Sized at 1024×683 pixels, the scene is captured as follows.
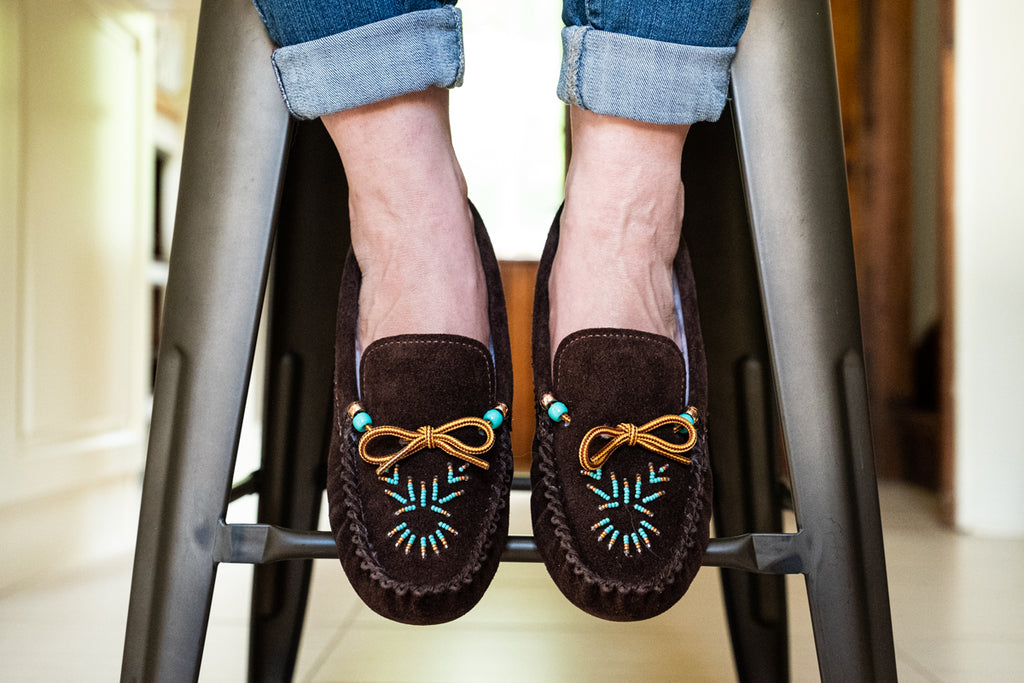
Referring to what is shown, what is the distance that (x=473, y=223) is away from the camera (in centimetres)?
52

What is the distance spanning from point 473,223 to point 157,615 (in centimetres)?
30

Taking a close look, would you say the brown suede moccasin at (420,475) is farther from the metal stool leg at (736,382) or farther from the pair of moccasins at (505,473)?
the metal stool leg at (736,382)

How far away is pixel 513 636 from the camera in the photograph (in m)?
0.83

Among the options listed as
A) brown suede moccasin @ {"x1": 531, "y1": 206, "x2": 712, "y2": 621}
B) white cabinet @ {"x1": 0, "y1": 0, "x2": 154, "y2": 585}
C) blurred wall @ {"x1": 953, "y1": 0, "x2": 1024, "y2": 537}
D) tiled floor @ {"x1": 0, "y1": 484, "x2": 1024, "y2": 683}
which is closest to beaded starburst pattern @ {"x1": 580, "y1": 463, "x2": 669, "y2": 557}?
brown suede moccasin @ {"x1": 531, "y1": 206, "x2": 712, "y2": 621}

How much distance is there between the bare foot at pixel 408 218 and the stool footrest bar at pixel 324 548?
0.13 meters

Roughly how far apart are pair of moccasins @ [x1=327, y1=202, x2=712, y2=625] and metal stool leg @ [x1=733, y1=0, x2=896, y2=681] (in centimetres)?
6

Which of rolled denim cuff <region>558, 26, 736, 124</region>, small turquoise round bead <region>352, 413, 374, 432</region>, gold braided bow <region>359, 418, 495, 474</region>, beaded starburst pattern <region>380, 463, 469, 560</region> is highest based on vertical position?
rolled denim cuff <region>558, 26, 736, 124</region>

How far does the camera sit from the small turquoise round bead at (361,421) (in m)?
0.42

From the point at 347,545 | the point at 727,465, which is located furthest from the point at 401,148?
the point at 727,465

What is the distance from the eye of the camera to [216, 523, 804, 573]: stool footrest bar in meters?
0.40

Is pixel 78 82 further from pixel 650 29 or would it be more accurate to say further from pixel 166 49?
pixel 650 29

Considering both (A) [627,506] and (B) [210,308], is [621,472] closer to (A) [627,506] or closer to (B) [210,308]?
(A) [627,506]

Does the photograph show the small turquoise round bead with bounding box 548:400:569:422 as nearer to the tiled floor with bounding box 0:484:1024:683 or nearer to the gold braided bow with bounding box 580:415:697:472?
the gold braided bow with bounding box 580:415:697:472

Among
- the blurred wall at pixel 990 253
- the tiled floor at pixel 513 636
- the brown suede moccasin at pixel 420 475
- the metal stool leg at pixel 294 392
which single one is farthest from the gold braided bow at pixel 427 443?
the blurred wall at pixel 990 253
